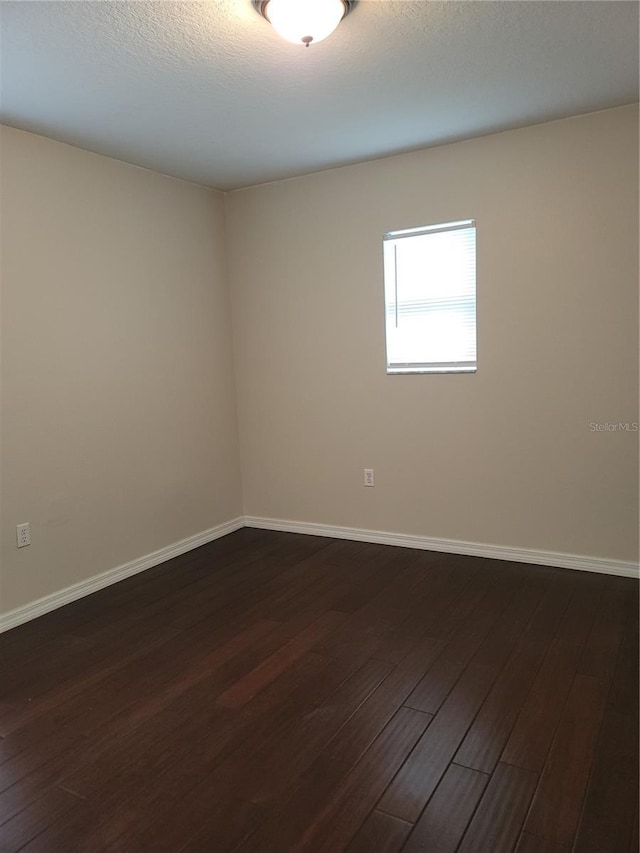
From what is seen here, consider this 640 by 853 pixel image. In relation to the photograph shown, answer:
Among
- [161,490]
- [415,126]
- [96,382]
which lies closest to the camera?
[415,126]

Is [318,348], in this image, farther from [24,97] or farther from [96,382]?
[24,97]

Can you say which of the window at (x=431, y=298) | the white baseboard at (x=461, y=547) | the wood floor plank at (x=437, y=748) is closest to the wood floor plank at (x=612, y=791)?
the wood floor plank at (x=437, y=748)

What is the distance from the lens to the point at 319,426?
165 inches

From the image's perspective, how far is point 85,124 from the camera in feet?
9.78

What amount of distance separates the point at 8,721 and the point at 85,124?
263 cm

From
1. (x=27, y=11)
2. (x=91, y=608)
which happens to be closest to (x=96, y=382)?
(x=91, y=608)

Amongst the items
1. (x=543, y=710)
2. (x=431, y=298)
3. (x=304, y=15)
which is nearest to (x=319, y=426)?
(x=431, y=298)

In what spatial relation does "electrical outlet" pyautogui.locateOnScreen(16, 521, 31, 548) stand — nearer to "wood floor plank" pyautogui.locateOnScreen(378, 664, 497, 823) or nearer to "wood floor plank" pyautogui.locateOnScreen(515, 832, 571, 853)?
"wood floor plank" pyautogui.locateOnScreen(378, 664, 497, 823)

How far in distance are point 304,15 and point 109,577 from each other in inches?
115

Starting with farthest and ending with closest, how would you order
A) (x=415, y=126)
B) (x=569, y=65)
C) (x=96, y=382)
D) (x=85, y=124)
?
(x=96, y=382) → (x=415, y=126) → (x=85, y=124) → (x=569, y=65)

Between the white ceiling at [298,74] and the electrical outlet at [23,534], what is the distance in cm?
193

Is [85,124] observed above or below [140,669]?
above

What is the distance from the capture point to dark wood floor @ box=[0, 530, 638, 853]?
168 cm

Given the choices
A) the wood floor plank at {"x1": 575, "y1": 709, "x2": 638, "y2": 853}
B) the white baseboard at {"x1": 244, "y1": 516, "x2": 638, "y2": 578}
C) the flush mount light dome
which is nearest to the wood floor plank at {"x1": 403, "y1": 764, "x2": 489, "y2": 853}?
the wood floor plank at {"x1": 575, "y1": 709, "x2": 638, "y2": 853}
